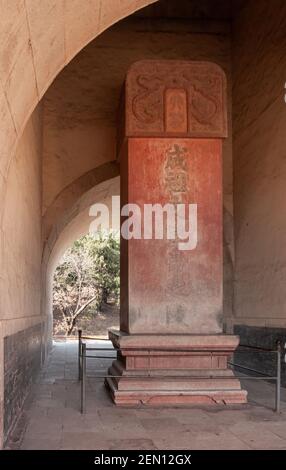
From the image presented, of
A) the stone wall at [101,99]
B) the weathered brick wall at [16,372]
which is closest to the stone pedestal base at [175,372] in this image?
the weathered brick wall at [16,372]

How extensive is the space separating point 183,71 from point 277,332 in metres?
3.50

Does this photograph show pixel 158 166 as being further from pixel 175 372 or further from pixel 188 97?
pixel 175 372

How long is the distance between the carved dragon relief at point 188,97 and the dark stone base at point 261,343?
2.67m

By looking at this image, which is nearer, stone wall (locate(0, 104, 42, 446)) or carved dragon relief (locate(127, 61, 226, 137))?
stone wall (locate(0, 104, 42, 446))

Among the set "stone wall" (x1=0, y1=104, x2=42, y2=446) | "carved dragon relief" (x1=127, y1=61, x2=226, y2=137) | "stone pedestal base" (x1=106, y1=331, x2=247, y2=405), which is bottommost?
"stone pedestal base" (x1=106, y1=331, x2=247, y2=405)

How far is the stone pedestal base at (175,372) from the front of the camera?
5871mm

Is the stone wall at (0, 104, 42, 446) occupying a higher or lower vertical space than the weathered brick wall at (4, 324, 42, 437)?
higher

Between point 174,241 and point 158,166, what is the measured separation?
2.99ft

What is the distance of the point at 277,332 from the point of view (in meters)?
7.25

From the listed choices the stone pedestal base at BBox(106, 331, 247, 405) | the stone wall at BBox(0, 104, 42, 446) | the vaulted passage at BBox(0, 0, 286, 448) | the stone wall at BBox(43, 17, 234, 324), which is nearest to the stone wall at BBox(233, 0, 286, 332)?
the vaulted passage at BBox(0, 0, 286, 448)

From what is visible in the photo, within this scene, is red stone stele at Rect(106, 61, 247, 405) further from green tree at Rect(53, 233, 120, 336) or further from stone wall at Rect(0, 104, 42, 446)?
green tree at Rect(53, 233, 120, 336)

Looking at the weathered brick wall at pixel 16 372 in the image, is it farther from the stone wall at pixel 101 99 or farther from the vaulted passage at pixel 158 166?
the stone wall at pixel 101 99

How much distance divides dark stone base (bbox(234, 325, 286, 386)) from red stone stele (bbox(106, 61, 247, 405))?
44.6 inches

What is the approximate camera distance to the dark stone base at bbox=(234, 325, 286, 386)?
23.6 ft
